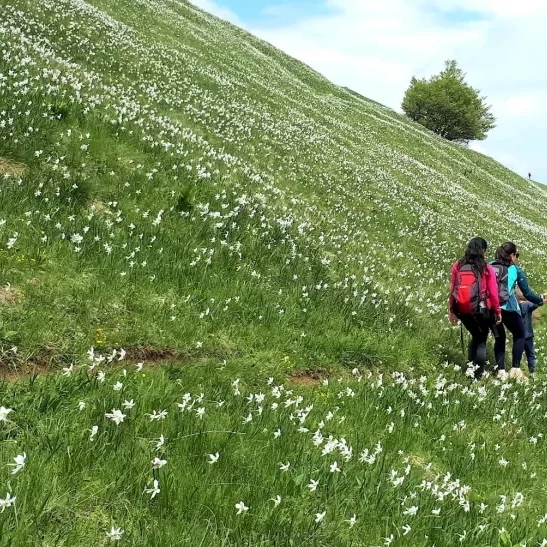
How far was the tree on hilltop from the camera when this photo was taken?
300 ft

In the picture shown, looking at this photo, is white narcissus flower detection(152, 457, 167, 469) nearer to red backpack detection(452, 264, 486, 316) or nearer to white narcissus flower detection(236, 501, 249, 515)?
white narcissus flower detection(236, 501, 249, 515)

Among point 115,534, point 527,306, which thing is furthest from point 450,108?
point 115,534

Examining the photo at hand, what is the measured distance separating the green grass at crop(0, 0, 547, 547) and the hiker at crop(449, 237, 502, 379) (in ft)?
3.02

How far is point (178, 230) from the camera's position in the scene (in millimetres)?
9141

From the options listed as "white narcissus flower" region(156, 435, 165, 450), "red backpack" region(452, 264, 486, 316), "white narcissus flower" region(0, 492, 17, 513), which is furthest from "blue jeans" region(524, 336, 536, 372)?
"white narcissus flower" region(0, 492, 17, 513)

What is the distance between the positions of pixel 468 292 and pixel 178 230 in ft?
17.8

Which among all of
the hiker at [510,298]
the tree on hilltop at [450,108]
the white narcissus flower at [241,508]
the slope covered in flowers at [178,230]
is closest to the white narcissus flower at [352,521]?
the white narcissus flower at [241,508]

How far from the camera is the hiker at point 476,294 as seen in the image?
9.16 metres

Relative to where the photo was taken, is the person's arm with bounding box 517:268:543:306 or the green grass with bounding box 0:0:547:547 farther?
the person's arm with bounding box 517:268:543:306

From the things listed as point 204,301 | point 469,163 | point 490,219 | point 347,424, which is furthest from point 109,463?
point 469,163

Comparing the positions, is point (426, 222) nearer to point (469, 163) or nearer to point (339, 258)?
point (339, 258)

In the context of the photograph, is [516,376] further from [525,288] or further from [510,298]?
[525,288]

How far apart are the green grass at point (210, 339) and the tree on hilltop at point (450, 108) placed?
82.6 meters

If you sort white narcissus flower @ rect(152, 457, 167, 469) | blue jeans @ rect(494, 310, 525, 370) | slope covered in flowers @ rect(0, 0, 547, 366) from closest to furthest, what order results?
white narcissus flower @ rect(152, 457, 167, 469)
slope covered in flowers @ rect(0, 0, 547, 366)
blue jeans @ rect(494, 310, 525, 370)
